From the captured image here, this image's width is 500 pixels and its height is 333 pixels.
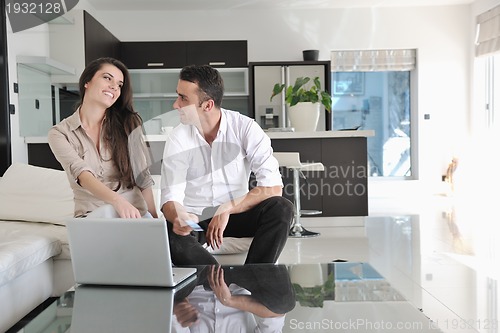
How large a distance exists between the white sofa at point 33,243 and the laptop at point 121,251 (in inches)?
12.1

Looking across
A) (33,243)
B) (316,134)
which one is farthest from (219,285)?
(316,134)

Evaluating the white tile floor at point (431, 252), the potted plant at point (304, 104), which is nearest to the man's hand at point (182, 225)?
the white tile floor at point (431, 252)

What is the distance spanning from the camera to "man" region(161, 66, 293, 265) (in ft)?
8.33

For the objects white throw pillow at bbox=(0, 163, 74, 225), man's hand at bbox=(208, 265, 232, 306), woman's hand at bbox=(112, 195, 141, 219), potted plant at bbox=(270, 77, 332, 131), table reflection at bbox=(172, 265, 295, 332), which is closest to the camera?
table reflection at bbox=(172, 265, 295, 332)

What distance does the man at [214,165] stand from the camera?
2539mm

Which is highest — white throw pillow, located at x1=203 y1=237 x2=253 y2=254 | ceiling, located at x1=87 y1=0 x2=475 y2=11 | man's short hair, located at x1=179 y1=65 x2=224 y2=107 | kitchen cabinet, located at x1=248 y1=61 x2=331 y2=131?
ceiling, located at x1=87 y1=0 x2=475 y2=11

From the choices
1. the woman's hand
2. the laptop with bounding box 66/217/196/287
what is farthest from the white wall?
the laptop with bounding box 66/217/196/287

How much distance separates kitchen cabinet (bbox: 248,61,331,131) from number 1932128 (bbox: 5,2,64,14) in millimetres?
3245

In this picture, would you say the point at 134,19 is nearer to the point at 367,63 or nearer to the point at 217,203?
the point at 367,63

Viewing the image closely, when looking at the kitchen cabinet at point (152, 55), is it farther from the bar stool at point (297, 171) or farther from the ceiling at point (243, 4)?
the bar stool at point (297, 171)

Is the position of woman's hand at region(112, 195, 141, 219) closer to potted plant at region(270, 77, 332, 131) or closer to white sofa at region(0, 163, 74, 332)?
white sofa at region(0, 163, 74, 332)

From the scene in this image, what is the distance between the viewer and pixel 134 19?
873cm

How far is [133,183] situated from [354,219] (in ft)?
12.2


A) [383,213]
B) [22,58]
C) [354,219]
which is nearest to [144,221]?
[22,58]
